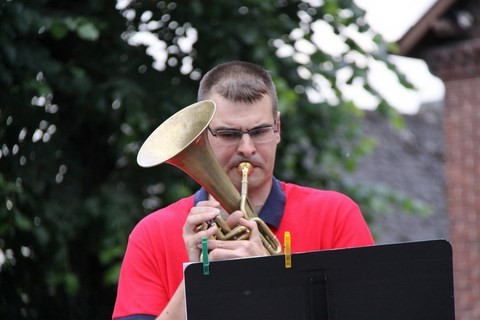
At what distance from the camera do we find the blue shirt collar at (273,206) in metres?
3.59

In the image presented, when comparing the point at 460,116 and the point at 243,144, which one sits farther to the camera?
the point at 460,116

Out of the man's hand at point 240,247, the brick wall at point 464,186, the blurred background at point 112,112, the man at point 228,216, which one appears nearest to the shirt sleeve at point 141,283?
the man at point 228,216

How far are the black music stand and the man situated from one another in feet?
1.26

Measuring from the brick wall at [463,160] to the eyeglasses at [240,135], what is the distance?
811 cm

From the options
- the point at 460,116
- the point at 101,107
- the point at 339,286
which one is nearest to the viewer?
the point at 339,286

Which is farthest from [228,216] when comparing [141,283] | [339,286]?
[339,286]

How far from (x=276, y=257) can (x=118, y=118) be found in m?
4.26

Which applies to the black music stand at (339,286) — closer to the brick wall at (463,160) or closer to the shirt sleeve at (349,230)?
the shirt sleeve at (349,230)

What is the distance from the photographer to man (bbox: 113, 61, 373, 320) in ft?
11.4

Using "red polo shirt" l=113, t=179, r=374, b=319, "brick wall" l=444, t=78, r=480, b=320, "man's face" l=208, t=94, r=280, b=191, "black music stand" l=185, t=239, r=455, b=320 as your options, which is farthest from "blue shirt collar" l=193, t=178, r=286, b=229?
"brick wall" l=444, t=78, r=480, b=320

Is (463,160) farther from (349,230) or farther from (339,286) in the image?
(339,286)

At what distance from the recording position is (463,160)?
1148 centimetres

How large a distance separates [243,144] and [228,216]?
10.2 inches

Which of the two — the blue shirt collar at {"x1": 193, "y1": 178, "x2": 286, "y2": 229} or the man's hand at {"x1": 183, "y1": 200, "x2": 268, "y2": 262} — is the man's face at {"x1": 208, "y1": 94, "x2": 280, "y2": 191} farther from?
the man's hand at {"x1": 183, "y1": 200, "x2": 268, "y2": 262}
